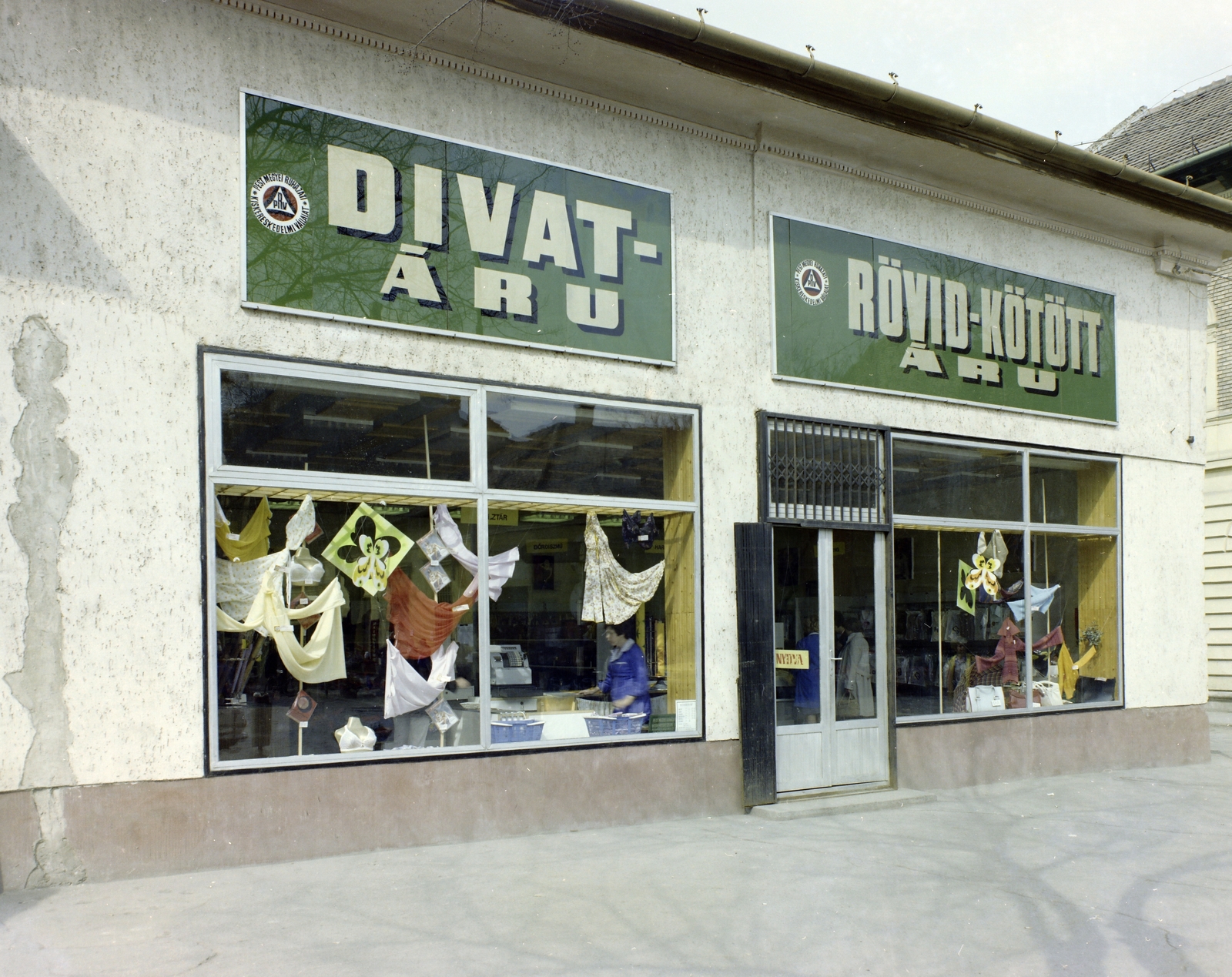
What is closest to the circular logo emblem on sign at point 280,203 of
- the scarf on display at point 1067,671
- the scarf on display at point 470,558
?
the scarf on display at point 470,558

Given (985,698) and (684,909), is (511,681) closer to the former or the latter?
(684,909)

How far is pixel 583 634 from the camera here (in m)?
8.88

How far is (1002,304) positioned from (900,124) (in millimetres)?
2615

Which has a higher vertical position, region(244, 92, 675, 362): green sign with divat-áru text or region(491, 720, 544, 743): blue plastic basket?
region(244, 92, 675, 362): green sign with divat-áru text

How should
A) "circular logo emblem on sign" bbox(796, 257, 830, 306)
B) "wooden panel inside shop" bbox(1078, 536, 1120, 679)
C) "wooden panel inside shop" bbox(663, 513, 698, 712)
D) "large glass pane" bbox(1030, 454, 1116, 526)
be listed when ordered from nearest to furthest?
"wooden panel inside shop" bbox(663, 513, 698, 712), "circular logo emblem on sign" bbox(796, 257, 830, 306), "large glass pane" bbox(1030, 454, 1116, 526), "wooden panel inside shop" bbox(1078, 536, 1120, 679)

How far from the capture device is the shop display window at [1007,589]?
1063cm

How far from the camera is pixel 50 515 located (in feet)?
21.3

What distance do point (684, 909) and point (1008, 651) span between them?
6524 mm

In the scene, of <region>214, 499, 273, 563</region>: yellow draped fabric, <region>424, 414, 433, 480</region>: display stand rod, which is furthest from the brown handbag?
<region>214, 499, 273, 563</region>: yellow draped fabric

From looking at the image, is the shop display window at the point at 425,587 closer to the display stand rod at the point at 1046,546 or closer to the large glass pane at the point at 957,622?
the large glass pane at the point at 957,622

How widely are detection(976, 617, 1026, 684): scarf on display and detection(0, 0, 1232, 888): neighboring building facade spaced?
0.05 meters

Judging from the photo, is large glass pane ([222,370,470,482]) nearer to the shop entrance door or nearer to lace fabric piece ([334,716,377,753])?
lace fabric piece ([334,716,377,753])

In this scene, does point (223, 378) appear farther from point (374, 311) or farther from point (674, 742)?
point (674, 742)

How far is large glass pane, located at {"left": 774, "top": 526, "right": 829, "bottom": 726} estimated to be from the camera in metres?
9.55
